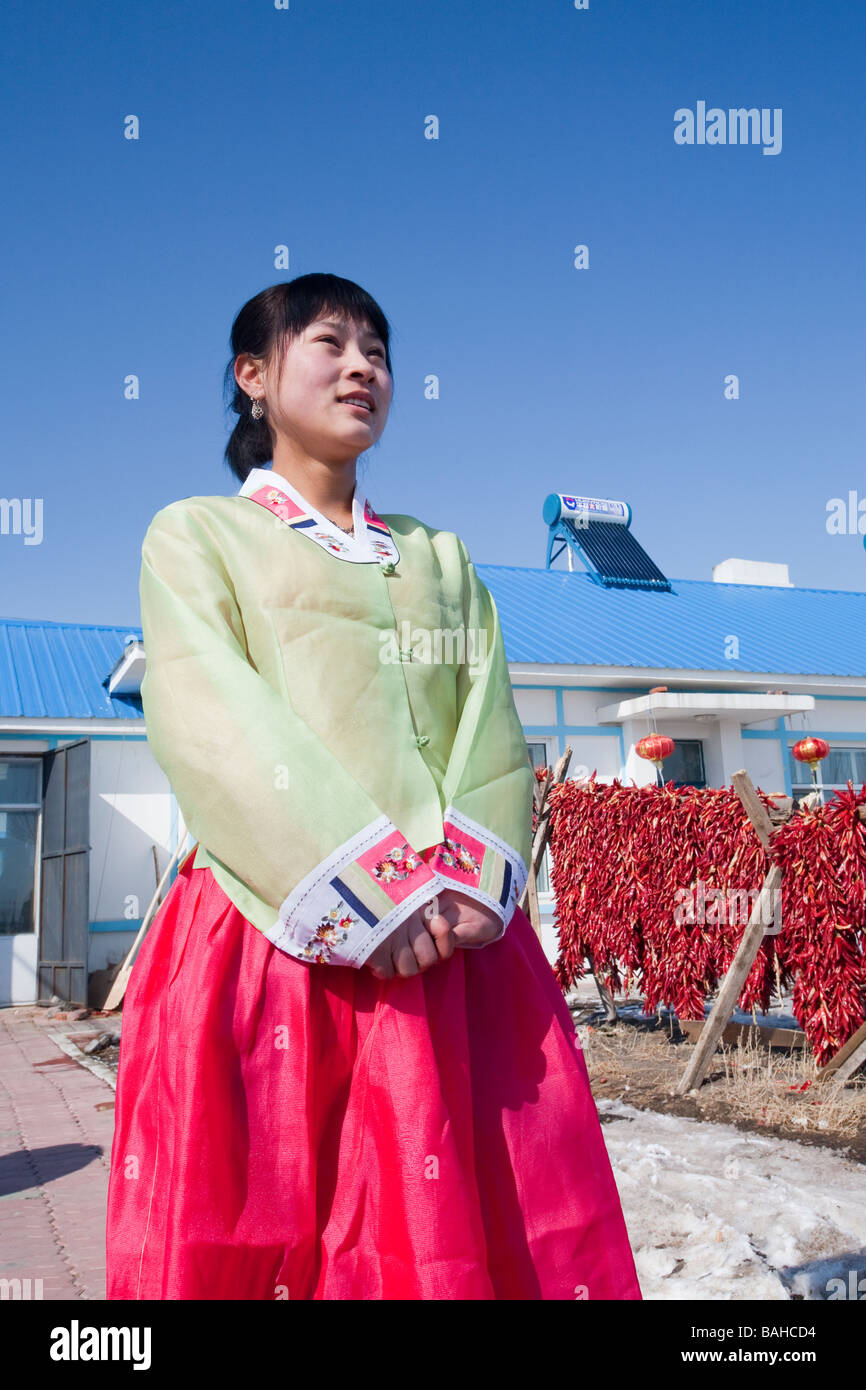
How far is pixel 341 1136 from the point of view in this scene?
1.32m

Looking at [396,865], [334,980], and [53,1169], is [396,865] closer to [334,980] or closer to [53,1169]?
[334,980]

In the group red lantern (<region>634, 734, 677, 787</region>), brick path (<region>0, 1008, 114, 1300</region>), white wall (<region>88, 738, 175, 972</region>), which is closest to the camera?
brick path (<region>0, 1008, 114, 1300</region>)

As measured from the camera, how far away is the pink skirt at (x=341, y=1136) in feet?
3.99

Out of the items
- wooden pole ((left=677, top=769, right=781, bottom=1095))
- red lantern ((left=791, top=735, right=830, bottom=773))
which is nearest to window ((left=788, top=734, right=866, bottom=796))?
red lantern ((left=791, top=735, right=830, bottom=773))

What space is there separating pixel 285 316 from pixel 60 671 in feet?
36.9

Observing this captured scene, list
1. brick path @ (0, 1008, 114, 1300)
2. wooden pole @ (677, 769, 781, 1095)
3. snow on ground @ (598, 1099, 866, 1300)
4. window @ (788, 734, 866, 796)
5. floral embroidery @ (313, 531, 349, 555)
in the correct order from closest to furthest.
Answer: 1. floral embroidery @ (313, 531, 349, 555)
2. snow on ground @ (598, 1099, 866, 1300)
3. brick path @ (0, 1008, 114, 1300)
4. wooden pole @ (677, 769, 781, 1095)
5. window @ (788, 734, 866, 796)

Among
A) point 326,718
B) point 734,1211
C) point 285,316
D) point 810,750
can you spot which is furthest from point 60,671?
point 326,718

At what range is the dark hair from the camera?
1.67 m

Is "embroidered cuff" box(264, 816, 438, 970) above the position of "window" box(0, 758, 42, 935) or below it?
above

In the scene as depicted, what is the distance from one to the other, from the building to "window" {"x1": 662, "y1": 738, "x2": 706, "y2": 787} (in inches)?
0.7

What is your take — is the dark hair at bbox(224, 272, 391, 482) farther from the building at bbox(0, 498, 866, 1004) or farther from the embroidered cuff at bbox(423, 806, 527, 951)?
the building at bbox(0, 498, 866, 1004)

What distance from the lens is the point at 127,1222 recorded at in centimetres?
132

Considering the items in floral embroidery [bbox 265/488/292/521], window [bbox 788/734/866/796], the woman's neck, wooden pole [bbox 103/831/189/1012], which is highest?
the woman's neck
